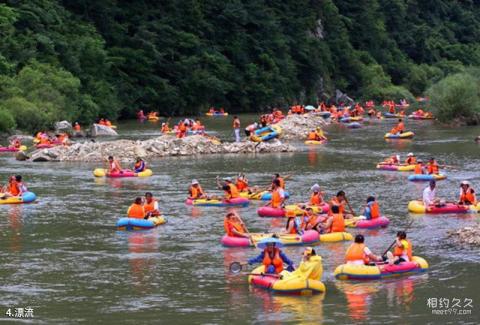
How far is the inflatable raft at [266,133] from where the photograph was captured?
5694cm

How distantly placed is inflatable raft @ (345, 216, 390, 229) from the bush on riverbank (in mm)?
38963

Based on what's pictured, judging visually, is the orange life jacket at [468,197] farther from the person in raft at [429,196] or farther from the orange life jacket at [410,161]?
the orange life jacket at [410,161]

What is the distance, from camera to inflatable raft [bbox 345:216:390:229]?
2888 centimetres

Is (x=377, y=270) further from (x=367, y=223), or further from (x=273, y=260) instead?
(x=367, y=223)

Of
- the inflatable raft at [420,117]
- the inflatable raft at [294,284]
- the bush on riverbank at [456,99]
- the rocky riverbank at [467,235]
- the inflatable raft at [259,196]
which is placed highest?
the bush on riverbank at [456,99]

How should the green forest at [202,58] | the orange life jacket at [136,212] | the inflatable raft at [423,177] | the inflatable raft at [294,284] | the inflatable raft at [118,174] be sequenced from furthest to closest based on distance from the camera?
the green forest at [202,58]
the inflatable raft at [118,174]
the inflatable raft at [423,177]
the orange life jacket at [136,212]
the inflatable raft at [294,284]

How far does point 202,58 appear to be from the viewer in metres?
86.0

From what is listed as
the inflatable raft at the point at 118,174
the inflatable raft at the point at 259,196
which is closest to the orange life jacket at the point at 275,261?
the inflatable raft at the point at 259,196

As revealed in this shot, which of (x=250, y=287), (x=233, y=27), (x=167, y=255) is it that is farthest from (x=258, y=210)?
(x=233, y=27)

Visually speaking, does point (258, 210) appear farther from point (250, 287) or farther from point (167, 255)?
point (250, 287)

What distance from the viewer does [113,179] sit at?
40406 mm

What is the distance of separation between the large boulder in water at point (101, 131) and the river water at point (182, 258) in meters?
17.3

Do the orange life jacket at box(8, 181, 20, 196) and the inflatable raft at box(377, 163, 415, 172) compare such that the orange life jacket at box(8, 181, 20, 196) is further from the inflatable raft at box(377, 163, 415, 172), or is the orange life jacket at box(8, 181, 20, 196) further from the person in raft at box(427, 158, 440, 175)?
the inflatable raft at box(377, 163, 415, 172)

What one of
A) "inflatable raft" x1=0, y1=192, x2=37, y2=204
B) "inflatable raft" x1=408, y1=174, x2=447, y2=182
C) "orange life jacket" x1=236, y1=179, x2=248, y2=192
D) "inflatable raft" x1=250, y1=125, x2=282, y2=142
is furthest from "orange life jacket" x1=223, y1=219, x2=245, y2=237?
"inflatable raft" x1=250, y1=125, x2=282, y2=142
